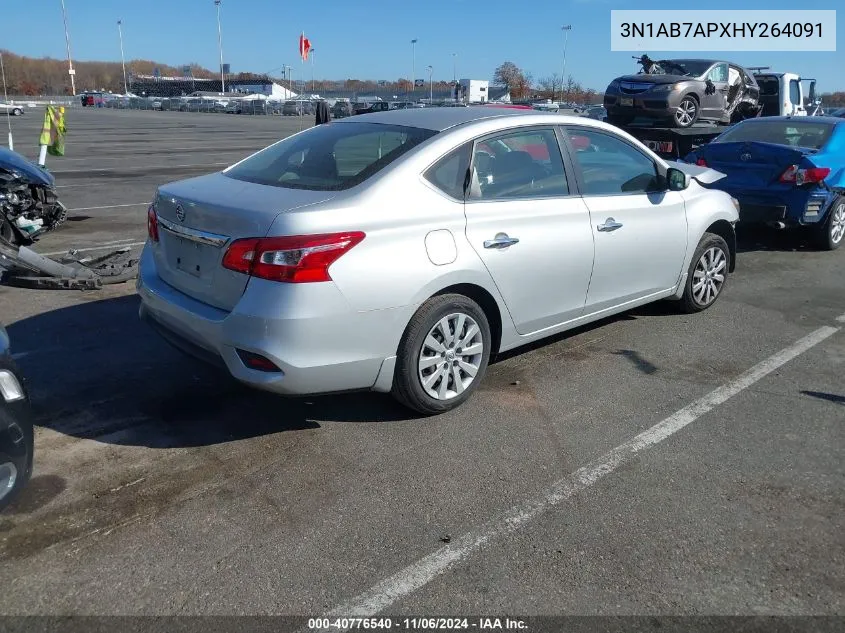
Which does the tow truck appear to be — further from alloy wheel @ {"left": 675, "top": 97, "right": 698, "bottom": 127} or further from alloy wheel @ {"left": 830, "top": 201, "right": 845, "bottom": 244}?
alloy wheel @ {"left": 830, "top": 201, "right": 845, "bottom": 244}

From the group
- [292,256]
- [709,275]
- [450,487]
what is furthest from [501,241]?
[709,275]

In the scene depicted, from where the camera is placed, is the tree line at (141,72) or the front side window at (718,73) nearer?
the front side window at (718,73)

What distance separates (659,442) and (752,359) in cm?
173

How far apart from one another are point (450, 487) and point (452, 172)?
1.75m

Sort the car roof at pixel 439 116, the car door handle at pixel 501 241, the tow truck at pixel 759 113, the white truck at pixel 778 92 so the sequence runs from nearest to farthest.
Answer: the car door handle at pixel 501 241 < the car roof at pixel 439 116 < the tow truck at pixel 759 113 < the white truck at pixel 778 92

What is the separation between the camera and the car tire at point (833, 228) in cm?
888

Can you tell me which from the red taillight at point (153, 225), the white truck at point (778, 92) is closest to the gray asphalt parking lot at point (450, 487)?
the red taillight at point (153, 225)

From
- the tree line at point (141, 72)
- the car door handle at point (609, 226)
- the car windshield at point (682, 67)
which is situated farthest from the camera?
the tree line at point (141, 72)

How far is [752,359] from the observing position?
5.30 meters

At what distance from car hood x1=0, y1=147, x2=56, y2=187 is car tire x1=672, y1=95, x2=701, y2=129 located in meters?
9.95

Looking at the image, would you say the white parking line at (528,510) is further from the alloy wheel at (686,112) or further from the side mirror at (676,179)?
the alloy wheel at (686,112)

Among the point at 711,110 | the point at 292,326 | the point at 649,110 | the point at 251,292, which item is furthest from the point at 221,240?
the point at 711,110

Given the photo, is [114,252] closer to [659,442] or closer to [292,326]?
[292,326]

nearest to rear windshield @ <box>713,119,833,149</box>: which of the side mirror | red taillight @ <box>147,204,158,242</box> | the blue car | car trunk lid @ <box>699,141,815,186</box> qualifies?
the blue car
